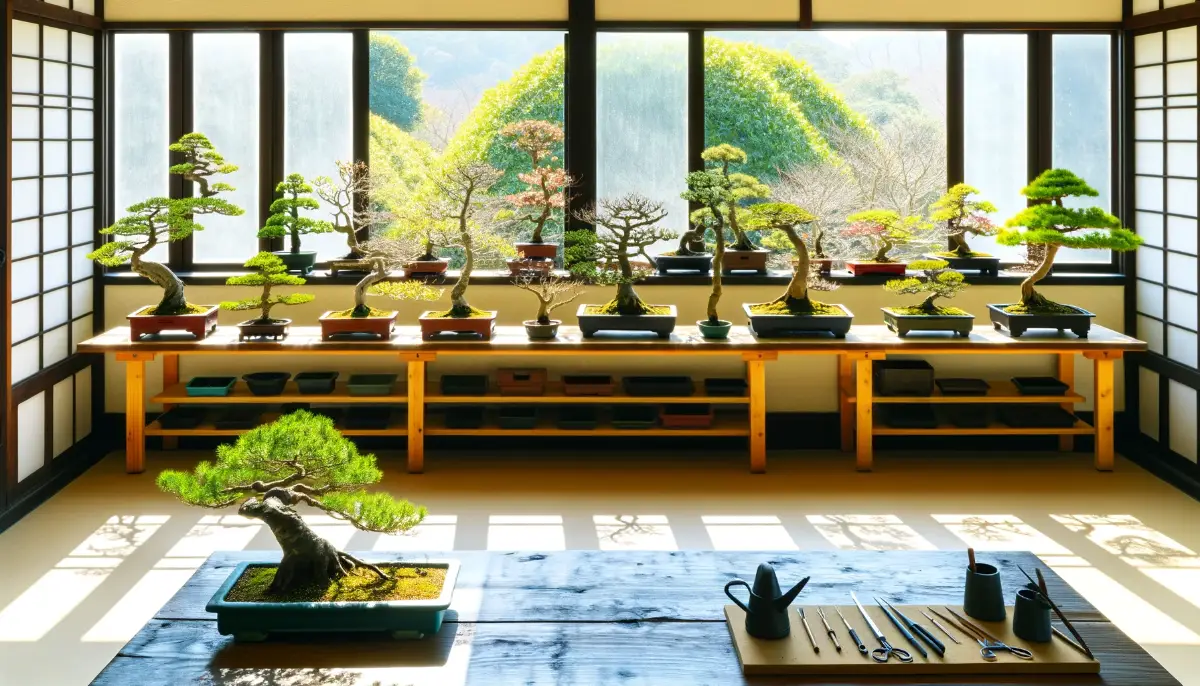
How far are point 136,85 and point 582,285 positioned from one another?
9.04ft

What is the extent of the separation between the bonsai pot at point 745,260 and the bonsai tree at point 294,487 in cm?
423

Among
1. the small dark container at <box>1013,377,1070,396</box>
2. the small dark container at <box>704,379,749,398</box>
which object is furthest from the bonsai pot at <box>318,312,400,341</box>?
the small dark container at <box>1013,377,1070,396</box>

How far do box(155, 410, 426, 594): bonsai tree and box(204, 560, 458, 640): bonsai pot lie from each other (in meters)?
0.11

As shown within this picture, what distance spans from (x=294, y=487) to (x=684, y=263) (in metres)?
4.28

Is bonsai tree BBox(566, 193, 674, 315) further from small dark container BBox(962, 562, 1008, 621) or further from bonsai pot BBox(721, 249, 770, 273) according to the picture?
small dark container BBox(962, 562, 1008, 621)

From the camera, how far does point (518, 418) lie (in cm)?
615

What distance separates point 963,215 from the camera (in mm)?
6434

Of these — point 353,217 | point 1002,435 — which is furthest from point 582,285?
point 1002,435

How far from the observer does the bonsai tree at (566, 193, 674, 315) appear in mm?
5887

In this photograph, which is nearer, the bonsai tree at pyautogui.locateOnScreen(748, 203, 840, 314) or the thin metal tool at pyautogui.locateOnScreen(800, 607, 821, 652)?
the thin metal tool at pyautogui.locateOnScreen(800, 607, 821, 652)

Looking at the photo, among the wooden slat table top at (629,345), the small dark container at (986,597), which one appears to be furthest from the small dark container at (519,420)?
the small dark container at (986,597)

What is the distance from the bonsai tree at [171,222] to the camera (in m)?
5.68

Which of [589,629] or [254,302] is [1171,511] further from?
[254,302]

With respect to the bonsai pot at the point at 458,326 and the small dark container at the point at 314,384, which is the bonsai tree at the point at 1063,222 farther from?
the small dark container at the point at 314,384
